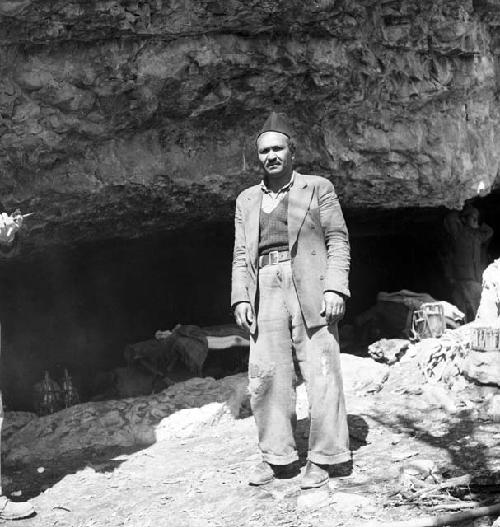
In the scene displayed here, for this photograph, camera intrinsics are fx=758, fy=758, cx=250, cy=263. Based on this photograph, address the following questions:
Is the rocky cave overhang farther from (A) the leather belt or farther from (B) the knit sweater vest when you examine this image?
(A) the leather belt

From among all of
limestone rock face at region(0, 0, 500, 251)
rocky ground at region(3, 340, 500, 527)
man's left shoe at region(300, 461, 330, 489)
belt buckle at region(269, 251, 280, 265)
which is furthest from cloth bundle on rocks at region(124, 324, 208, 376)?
man's left shoe at region(300, 461, 330, 489)

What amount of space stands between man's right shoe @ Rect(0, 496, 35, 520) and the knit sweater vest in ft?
6.89

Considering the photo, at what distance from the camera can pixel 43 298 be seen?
8570mm

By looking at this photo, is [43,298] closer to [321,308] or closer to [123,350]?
[123,350]

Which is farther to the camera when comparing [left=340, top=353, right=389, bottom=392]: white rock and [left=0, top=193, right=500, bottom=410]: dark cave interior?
[left=0, top=193, right=500, bottom=410]: dark cave interior

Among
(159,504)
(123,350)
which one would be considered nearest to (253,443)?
(159,504)

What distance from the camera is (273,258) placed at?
469 centimetres

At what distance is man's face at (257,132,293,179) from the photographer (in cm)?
458

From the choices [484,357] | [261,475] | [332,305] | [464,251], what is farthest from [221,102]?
[464,251]

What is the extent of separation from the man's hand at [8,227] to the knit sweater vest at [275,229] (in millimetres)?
1503

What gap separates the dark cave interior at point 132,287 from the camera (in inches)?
325

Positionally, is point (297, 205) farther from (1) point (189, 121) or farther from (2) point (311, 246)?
(1) point (189, 121)

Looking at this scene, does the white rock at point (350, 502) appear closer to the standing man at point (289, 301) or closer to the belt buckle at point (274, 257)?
the standing man at point (289, 301)

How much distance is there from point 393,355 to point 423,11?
3.26 m
